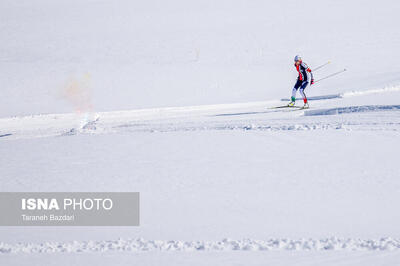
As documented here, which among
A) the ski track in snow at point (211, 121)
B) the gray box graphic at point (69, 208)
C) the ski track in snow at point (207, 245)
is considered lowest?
the ski track in snow at point (207, 245)

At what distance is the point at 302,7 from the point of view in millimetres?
46062

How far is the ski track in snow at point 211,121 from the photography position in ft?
39.5

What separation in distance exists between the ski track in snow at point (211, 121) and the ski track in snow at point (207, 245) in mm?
6355

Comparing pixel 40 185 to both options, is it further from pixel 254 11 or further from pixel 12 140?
pixel 254 11

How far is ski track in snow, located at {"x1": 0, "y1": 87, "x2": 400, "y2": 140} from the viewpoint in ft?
39.5

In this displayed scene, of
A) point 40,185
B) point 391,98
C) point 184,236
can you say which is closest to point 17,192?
point 40,185

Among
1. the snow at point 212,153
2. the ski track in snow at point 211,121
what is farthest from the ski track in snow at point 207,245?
the ski track in snow at point 211,121

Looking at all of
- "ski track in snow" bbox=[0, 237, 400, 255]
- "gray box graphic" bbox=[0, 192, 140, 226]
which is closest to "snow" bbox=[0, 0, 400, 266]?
"ski track in snow" bbox=[0, 237, 400, 255]

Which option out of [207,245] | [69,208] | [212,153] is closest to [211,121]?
[212,153]

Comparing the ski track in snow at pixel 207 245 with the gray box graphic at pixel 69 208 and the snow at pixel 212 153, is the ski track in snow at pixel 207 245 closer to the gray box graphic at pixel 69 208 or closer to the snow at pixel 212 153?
the snow at pixel 212 153

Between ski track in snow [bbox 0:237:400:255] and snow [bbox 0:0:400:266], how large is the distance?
2cm

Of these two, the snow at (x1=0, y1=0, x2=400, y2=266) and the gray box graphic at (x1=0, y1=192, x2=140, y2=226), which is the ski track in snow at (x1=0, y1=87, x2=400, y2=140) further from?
the gray box graphic at (x1=0, y1=192, x2=140, y2=226)

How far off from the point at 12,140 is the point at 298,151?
6.51 metres

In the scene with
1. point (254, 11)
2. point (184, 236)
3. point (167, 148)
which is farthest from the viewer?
point (254, 11)
